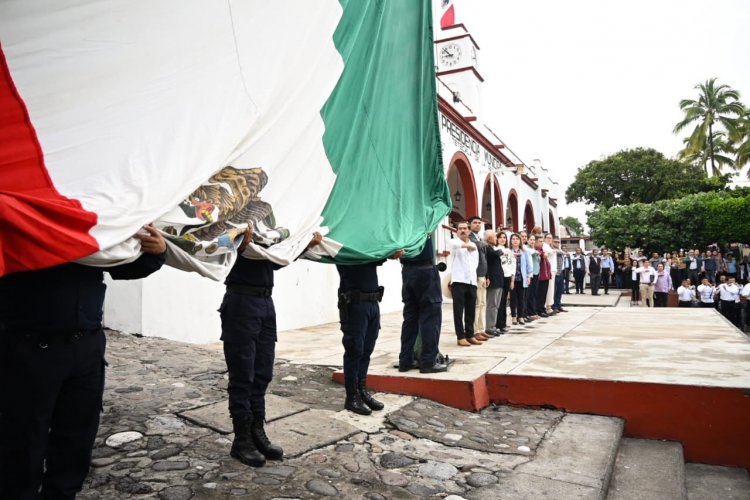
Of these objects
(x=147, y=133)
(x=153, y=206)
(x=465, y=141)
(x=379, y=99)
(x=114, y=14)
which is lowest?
(x=153, y=206)

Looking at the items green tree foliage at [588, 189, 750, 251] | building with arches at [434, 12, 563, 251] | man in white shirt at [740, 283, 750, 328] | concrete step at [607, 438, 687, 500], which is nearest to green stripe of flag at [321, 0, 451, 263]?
concrete step at [607, 438, 687, 500]

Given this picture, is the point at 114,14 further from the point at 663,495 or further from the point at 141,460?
the point at 663,495

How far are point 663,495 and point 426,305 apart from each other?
2.20m

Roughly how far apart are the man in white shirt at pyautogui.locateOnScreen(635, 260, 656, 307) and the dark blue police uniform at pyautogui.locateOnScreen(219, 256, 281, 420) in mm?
13385

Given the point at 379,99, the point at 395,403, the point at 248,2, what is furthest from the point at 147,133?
the point at 395,403

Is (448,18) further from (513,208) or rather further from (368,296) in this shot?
(368,296)

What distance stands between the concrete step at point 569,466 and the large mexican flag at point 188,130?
5.00 ft

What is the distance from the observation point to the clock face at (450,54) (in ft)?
60.5

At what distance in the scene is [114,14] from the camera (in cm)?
201

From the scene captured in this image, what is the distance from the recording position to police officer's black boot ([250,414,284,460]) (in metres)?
2.65

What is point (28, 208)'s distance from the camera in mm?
1516

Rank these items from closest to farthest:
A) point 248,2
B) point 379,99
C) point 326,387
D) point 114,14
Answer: point 114,14
point 248,2
point 379,99
point 326,387

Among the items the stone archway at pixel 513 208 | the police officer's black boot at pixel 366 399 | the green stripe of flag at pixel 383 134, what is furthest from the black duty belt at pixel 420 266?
the stone archway at pixel 513 208

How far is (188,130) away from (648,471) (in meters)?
3.17
